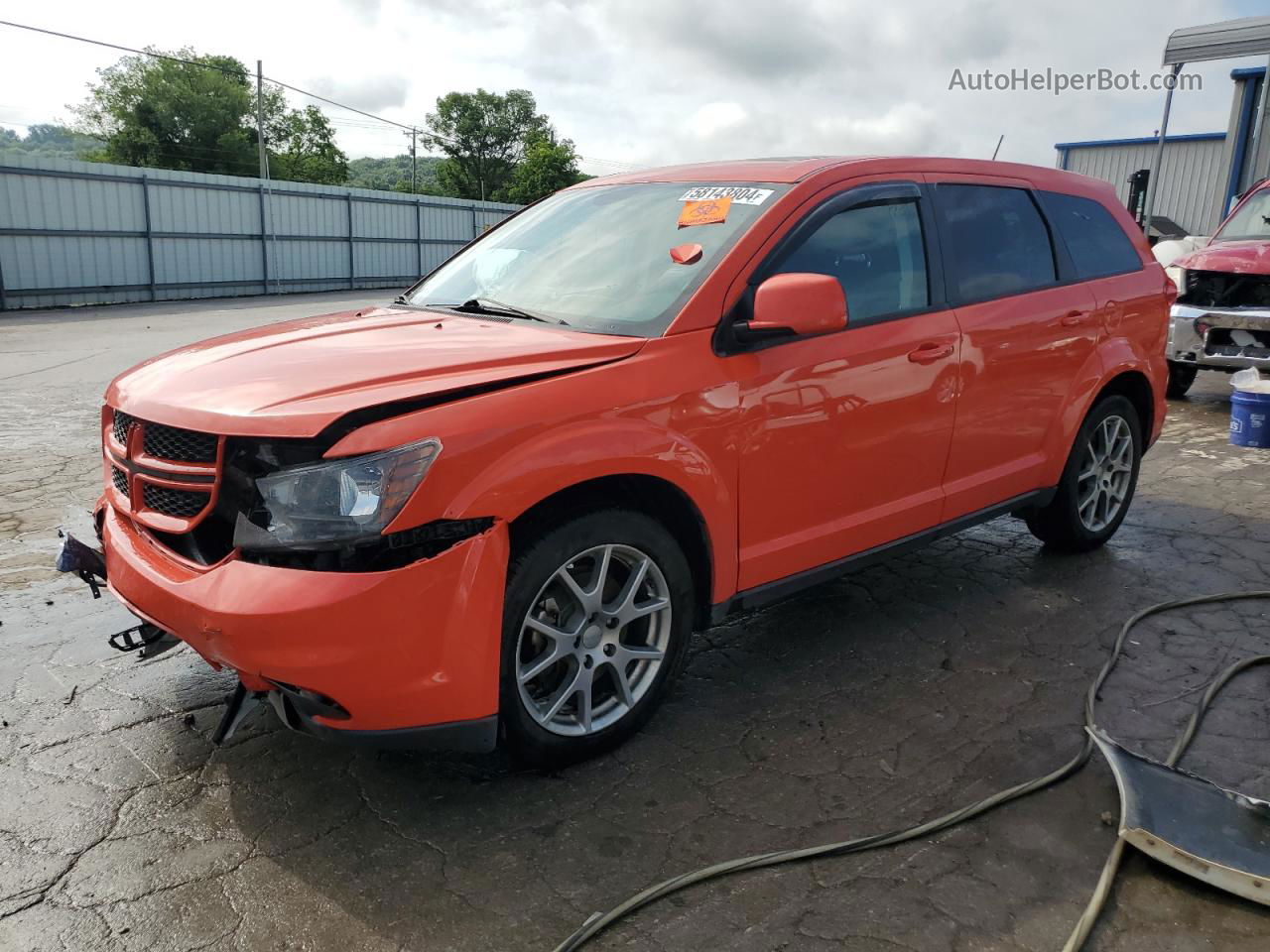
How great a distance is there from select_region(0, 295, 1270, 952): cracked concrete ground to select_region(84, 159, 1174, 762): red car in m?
0.34

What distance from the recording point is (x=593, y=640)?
2.91 metres

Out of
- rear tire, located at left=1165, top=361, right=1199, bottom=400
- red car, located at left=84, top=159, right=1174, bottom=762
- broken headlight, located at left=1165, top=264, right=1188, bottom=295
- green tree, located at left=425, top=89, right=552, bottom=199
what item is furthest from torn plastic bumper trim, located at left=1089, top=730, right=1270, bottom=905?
green tree, located at left=425, top=89, right=552, bottom=199

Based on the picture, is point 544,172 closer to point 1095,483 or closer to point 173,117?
point 173,117

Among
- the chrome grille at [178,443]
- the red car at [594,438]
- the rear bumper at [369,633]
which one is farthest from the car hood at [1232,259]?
the chrome grille at [178,443]

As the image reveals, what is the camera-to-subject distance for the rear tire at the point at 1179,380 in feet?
31.6

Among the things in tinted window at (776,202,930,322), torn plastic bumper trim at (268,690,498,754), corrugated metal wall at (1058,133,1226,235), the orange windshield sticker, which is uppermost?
corrugated metal wall at (1058,133,1226,235)

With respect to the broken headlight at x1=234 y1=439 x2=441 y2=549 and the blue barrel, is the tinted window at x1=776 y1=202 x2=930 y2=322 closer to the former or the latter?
the broken headlight at x1=234 y1=439 x2=441 y2=549

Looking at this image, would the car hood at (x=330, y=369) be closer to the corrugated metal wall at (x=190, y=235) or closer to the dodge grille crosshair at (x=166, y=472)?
the dodge grille crosshair at (x=166, y=472)

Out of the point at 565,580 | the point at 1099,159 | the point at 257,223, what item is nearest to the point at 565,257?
the point at 565,580

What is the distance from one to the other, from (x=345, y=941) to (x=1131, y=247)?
4.67 m

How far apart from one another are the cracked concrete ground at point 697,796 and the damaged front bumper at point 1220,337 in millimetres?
4980

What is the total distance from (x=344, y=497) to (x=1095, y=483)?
389cm

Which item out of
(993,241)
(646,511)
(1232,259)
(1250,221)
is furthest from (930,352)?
(1250,221)

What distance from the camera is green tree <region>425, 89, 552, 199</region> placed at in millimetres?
84875
